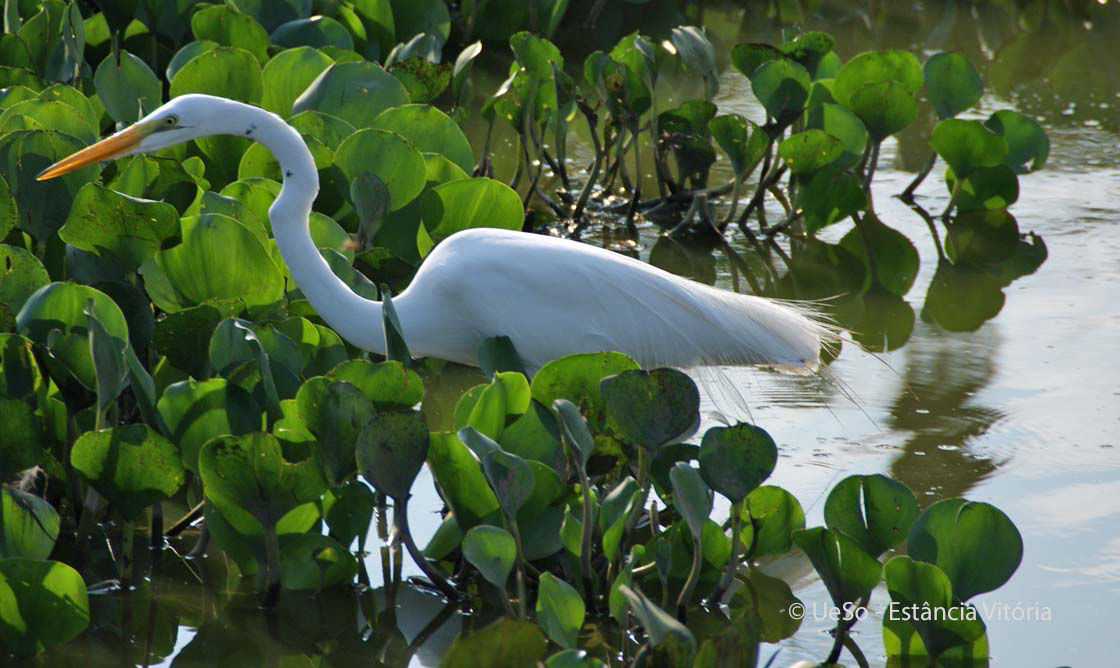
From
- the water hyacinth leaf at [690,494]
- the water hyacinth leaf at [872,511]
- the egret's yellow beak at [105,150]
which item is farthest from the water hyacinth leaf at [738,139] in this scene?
the water hyacinth leaf at [690,494]

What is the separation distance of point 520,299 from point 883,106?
7.61 feet

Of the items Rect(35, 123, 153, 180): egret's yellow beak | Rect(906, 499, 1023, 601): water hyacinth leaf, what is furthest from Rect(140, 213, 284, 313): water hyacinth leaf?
Rect(906, 499, 1023, 601): water hyacinth leaf

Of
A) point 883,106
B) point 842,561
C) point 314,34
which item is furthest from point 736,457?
point 314,34

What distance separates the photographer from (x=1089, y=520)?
331cm

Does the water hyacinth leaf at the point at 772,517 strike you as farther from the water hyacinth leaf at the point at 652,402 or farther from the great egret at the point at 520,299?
the great egret at the point at 520,299

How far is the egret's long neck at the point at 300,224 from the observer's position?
10.5ft

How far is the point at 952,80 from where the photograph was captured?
Result: 5.32 m

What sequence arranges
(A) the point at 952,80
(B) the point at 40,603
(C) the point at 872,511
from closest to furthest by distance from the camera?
(B) the point at 40,603
(C) the point at 872,511
(A) the point at 952,80

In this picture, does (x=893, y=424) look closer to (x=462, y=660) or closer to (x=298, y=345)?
(x=298, y=345)

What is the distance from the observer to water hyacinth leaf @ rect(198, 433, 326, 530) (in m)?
2.49

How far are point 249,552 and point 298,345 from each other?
56 cm

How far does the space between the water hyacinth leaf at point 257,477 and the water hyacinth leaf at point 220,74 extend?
5.94 feet

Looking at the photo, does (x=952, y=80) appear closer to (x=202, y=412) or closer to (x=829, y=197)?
(x=829, y=197)

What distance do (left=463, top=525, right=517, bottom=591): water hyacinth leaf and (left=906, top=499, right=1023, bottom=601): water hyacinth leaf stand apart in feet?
2.53
